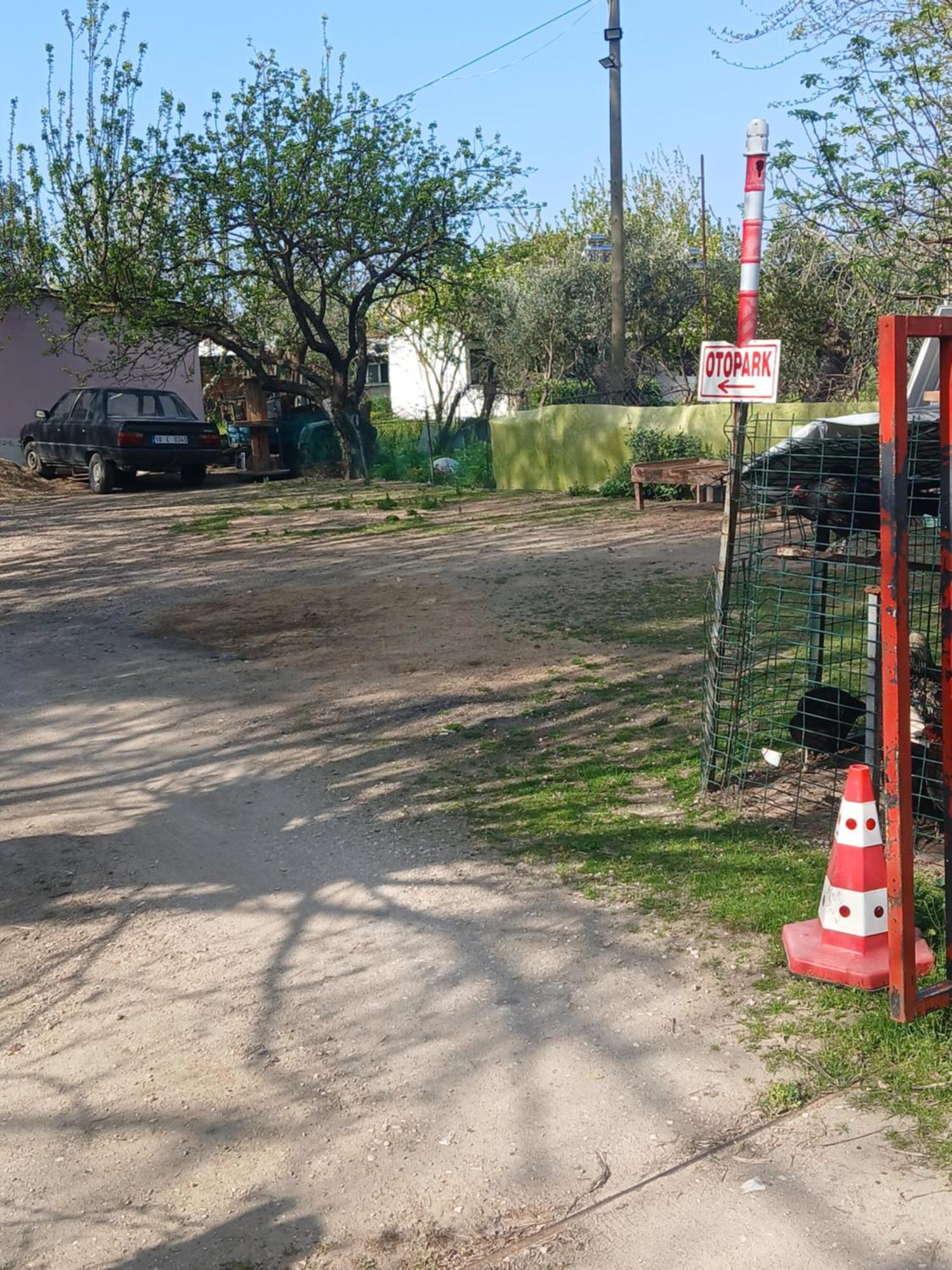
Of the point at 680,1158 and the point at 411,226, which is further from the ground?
the point at 411,226

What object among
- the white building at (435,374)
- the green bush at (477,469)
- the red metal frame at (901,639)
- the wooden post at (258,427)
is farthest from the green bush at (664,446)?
the red metal frame at (901,639)

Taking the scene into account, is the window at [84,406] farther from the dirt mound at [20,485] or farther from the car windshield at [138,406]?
the dirt mound at [20,485]

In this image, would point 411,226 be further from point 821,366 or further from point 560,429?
point 821,366

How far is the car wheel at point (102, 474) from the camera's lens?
20.9 m

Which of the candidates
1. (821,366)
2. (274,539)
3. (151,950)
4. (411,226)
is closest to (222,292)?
(411,226)

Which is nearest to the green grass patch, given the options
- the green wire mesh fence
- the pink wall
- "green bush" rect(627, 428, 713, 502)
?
the green wire mesh fence

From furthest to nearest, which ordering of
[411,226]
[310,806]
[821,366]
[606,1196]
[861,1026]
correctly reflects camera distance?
[821,366], [411,226], [310,806], [861,1026], [606,1196]

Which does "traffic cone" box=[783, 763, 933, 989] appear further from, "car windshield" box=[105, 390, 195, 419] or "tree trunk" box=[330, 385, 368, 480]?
"tree trunk" box=[330, 385, 368, 480]

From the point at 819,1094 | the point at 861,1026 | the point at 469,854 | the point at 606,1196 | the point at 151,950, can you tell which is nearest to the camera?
the point at 606,1196

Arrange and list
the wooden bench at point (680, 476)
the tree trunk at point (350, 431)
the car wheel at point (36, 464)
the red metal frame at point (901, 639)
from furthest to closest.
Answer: the car wheel at point (36, 464) → the tree trunk at point (350, 431) → the wooden bench at point (680, 476) → the red metal frame at point (901, 639)

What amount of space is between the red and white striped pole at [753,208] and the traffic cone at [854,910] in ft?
6.68

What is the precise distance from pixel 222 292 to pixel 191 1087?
63.5ft

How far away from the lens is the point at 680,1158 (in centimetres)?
314

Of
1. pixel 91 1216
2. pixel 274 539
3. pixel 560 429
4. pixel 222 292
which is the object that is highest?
pixel 222 292
